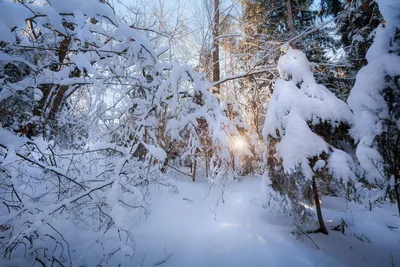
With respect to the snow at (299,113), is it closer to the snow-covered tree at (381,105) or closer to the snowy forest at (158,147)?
the snowy forest at (158,147)

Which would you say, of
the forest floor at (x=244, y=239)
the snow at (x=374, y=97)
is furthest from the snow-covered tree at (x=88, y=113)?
the snow at (x=374, y=97)

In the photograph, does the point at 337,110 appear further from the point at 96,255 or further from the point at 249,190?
the point at 96,255

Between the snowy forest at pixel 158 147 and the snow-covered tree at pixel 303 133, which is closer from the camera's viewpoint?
the snowy forest at pixel 158 147

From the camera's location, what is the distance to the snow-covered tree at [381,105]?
9.07 feet

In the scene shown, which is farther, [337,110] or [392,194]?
[337,110]

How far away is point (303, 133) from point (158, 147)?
3125mm

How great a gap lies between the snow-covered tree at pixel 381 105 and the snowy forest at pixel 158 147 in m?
0.02

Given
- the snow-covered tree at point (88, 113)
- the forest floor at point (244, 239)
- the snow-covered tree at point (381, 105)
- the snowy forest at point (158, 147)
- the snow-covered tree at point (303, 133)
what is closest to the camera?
the snow-covered tree at point (88, 113)

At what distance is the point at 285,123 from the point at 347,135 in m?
1.24

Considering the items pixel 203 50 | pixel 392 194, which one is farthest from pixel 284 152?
pixel 203 50

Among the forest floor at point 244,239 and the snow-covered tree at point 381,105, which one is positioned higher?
the snow-covered tree at point 381,105

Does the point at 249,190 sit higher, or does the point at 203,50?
the point at 203,50

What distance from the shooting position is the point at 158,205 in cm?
502

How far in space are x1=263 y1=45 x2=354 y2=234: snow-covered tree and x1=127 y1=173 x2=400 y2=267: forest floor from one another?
2.42 ft
